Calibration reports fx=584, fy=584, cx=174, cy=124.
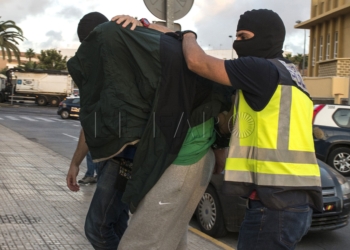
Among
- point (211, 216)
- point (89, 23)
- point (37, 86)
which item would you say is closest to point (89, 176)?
point (211, 216)

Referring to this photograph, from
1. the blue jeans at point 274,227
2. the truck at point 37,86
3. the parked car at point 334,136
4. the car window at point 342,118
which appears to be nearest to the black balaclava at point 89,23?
the blue jeans at point 274,227

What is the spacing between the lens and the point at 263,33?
2709mm

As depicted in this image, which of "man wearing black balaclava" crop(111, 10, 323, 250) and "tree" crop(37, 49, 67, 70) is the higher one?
"tree" crop(37, 49, 67, 70)

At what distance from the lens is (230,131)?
2.89m

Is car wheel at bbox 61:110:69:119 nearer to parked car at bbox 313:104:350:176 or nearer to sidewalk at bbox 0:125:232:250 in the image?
parked car at bbox 313:104:350:176

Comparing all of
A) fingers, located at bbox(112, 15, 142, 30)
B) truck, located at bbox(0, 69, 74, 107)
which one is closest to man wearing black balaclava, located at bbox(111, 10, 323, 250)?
fingers, located at bbox(112, 15, 142, 30)

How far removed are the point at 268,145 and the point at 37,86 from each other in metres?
51.5

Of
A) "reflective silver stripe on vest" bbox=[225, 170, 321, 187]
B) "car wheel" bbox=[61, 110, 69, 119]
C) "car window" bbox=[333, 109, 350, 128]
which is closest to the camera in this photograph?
"reflective silver stripe on vest" bbox=[225, 170, 321, 187]

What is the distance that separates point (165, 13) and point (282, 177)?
312 cm

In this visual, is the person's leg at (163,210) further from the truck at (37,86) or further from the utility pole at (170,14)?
the truck at (37,86)

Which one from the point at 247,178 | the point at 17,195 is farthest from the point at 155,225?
the point at 17,195

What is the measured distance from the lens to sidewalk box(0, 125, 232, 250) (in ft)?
17.8

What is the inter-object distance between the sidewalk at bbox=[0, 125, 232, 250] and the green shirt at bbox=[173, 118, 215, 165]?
276 centimetres

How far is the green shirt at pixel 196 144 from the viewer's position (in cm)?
277
